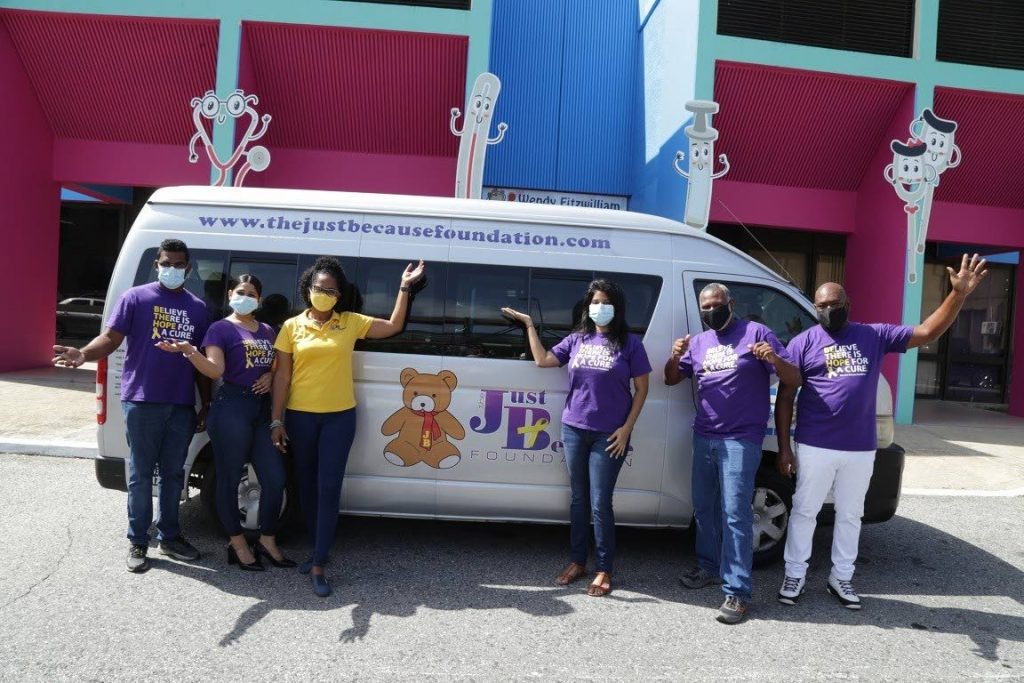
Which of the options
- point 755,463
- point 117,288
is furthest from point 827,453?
point 117,288

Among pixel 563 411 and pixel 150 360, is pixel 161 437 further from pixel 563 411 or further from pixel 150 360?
pixel 563 411

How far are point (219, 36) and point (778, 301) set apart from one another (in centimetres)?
895

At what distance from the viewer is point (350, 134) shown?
11352mm

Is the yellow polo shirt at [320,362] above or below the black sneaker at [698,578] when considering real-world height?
above

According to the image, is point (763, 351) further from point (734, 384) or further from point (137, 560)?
point (137, 560)

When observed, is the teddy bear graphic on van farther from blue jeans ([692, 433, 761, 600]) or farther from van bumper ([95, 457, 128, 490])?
van bumper ([95, 457, 128, 490])

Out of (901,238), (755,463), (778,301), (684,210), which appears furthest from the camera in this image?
(901,238)

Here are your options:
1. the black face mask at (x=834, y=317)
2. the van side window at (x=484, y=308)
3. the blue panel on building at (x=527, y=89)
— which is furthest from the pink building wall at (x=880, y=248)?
the van side window at (x=484, y=308)

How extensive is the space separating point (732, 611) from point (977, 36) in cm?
1084

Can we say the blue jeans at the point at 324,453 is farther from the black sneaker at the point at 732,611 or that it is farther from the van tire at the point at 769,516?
the van tire at the point at 769,516

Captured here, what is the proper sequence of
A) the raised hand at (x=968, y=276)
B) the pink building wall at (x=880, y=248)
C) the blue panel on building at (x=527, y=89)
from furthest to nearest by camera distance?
the blue panel on building at (x=527, y=89)
the pink building wall at (x=880, y=248)
the raised hand at (x=968, y=276)

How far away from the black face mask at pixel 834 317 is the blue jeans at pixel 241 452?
10.9 feet

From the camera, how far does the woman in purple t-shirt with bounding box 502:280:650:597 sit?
4.07 meters

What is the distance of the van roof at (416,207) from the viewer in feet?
15.2
